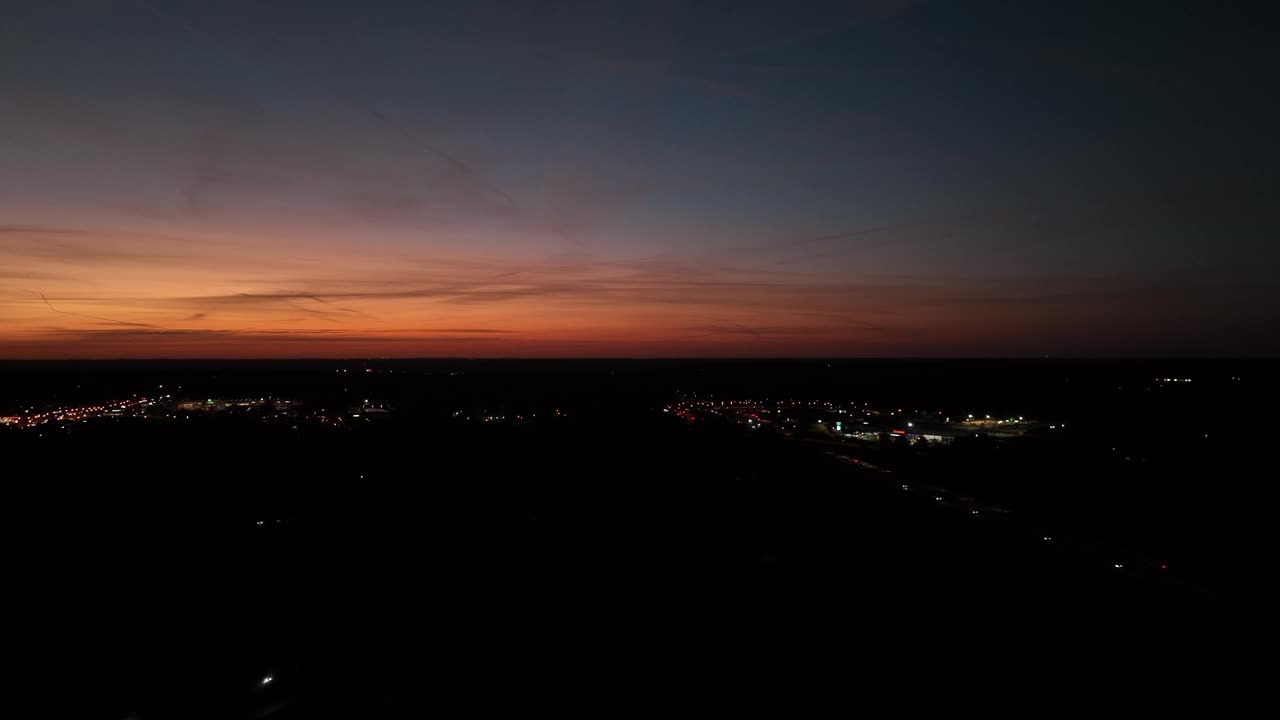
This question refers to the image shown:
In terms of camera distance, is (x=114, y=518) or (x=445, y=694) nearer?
(x=445, y=694)

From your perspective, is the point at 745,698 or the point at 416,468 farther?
the point at 416,468

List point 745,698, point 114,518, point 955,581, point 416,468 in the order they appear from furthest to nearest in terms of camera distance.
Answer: point 416,468 < point 114,518 < point 955,581 < point 745,698

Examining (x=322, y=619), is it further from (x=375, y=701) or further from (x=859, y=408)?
(x=859, y=408)

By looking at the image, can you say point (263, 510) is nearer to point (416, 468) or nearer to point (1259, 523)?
point (416, 468)

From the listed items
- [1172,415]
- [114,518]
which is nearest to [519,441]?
[114,518]

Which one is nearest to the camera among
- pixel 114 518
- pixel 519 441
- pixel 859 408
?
pixel 114 518

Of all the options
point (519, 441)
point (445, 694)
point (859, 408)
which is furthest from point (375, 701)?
point (859, 408)
